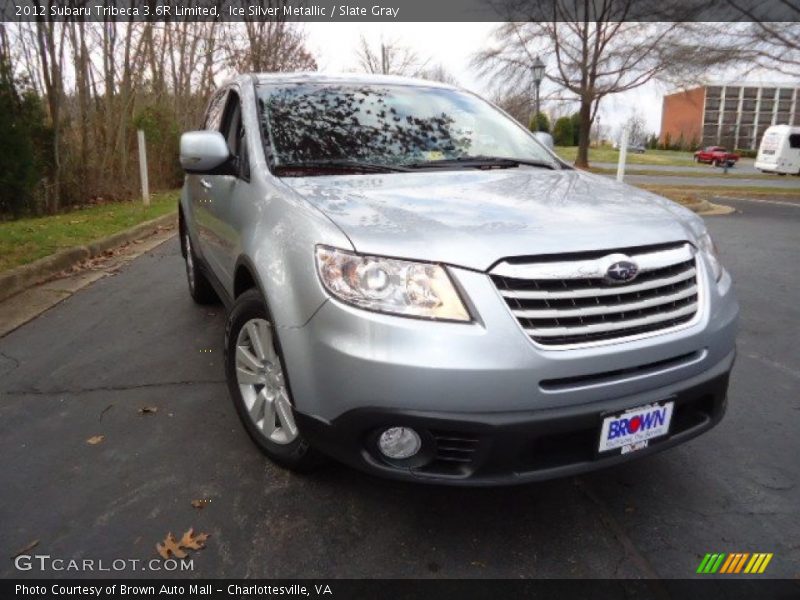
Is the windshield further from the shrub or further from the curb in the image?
the shrub

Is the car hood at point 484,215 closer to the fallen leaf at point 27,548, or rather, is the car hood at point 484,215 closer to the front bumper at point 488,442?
the front bumper at point 488,442

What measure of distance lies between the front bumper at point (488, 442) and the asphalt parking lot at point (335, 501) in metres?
0.35

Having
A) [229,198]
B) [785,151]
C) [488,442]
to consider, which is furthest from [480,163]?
[785,151]

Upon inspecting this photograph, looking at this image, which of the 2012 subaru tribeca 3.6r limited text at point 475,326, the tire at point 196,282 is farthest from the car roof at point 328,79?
the tire at point 196,282

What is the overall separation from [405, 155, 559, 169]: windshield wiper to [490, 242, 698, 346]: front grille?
1.20m

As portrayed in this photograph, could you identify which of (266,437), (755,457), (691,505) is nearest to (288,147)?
(266,437)

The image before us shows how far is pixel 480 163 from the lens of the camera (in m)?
3.14

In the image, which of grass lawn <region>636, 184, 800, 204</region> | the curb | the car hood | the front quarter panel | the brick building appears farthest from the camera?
the brick building

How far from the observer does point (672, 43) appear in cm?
2380

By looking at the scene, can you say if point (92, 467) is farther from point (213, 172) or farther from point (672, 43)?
point (672, 43)

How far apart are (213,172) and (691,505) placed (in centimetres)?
261

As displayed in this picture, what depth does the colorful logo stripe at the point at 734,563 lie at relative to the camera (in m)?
2.05

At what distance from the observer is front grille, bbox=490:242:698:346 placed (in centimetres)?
191

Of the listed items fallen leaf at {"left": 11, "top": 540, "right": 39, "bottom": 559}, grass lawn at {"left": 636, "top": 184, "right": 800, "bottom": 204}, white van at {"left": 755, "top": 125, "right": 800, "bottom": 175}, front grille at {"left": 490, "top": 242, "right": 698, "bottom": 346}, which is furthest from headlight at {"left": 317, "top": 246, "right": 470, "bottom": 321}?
white van at {"left": 755, "top": 125, "right": 800, "bottom": 175}
